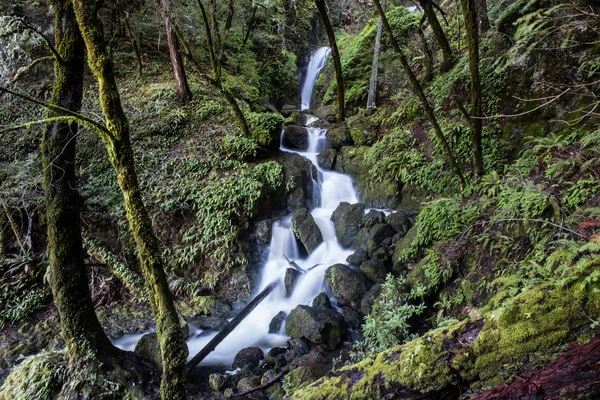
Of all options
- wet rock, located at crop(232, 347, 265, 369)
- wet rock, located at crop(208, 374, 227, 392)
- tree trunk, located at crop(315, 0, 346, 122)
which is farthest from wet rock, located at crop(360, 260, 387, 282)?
tree trunk, located at crop(315, 0, 346, 122)

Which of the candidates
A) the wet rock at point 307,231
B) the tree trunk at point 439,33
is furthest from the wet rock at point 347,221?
the tree trunk at point 439,33

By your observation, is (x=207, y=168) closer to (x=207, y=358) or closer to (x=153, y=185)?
(x=153, y=185)

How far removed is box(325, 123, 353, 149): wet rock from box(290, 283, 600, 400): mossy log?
872 centimetres

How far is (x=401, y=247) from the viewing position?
688 centimetres

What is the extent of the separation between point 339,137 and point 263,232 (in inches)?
170

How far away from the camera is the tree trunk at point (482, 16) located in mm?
8197

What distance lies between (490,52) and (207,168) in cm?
792

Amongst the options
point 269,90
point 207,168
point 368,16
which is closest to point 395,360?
point 207,168

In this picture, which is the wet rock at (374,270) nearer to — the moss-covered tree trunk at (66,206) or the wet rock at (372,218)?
the wet rock at (372,218)

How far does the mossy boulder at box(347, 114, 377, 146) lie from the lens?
33.8ft

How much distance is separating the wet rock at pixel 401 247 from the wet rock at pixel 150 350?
4.69m

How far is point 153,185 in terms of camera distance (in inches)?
349

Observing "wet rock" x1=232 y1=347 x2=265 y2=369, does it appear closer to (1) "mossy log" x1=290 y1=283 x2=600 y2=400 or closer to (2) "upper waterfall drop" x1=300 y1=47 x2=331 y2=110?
(1) "mossy log" x1=290 y1=283 x2=600 y2=400

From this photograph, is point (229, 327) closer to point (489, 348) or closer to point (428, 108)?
point (489, 348)
